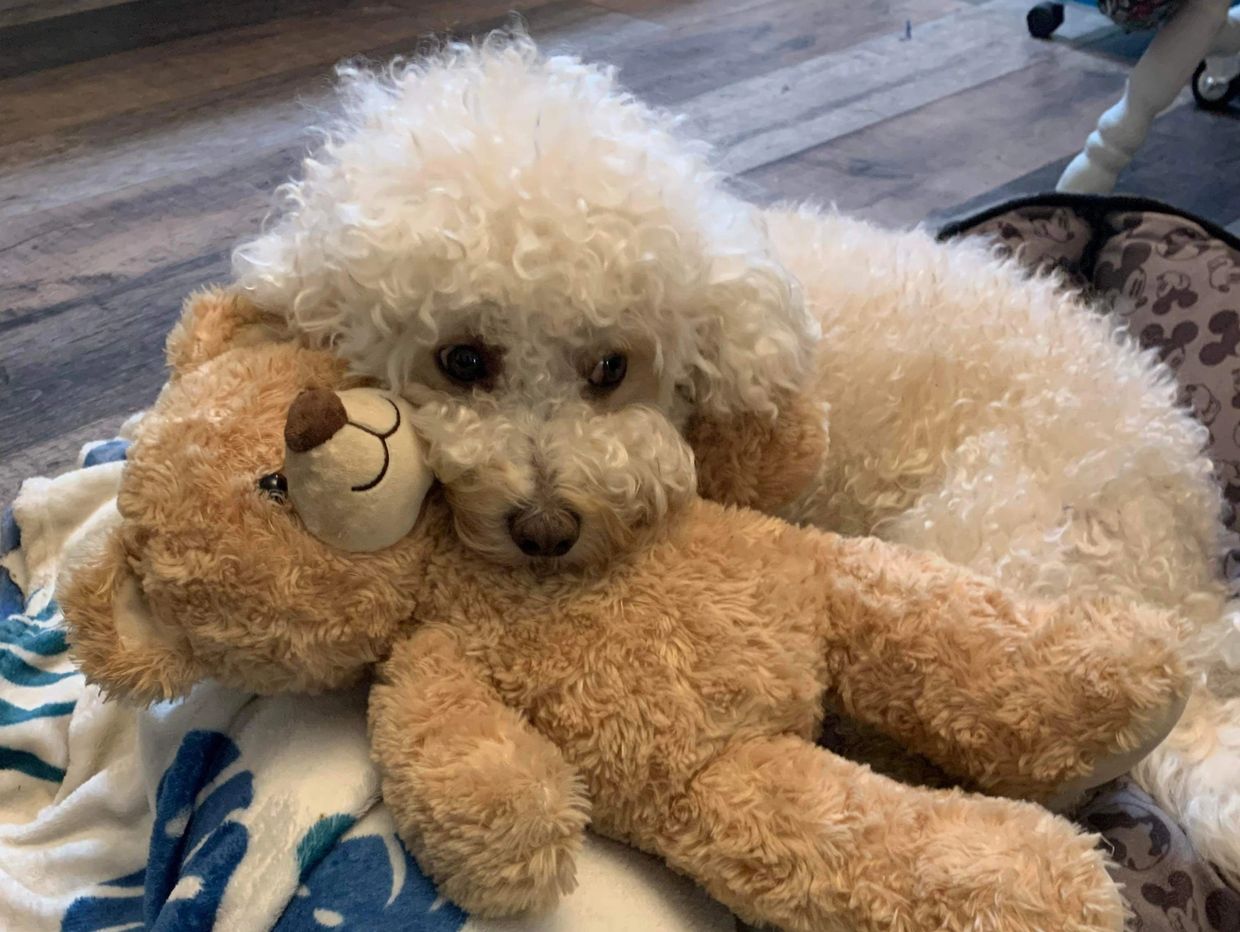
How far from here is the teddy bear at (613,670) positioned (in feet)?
2.04

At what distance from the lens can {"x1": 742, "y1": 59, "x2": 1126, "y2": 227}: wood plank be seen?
213 cm

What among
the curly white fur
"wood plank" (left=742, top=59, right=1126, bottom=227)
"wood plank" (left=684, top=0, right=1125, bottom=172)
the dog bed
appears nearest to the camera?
the curly white fur

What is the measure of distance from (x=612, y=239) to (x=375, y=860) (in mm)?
395

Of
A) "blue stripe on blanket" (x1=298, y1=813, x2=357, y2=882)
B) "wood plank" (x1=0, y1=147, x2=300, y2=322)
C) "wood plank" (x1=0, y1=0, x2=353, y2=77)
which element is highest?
"blue stripe on blanket" (x1=298, y1=813, x2=357, y2=882)

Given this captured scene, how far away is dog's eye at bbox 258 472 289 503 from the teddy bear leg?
0.29 meters

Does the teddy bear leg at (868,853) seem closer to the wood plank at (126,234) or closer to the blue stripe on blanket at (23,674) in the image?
the blue stripe on blanket at (23,674)

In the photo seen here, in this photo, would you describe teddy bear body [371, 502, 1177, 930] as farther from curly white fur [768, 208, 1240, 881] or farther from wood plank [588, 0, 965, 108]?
wood plank [588, 0, 965, 108]

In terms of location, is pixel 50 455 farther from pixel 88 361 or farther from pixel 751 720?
pixel 751 720

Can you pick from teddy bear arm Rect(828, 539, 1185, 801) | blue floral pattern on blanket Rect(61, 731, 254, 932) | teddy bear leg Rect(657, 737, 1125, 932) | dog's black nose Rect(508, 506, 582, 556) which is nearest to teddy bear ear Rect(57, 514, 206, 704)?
blue floral pattern on blanket Rect(61, 731, 254, 932)

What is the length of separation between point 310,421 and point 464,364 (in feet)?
0.42

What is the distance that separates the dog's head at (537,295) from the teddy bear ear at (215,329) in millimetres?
21

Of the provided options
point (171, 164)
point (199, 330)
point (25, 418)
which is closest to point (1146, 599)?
point (199, 330)

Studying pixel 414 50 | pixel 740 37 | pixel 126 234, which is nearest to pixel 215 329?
pixel 126 234

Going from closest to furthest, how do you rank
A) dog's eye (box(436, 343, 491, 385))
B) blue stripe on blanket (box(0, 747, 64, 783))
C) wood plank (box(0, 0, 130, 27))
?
dog's eye (box(436, 343, 491, 385))
blue stripe on blanket (box(0, 747, 64, 783))
wood plank (box(0, 0, 130, 27))
